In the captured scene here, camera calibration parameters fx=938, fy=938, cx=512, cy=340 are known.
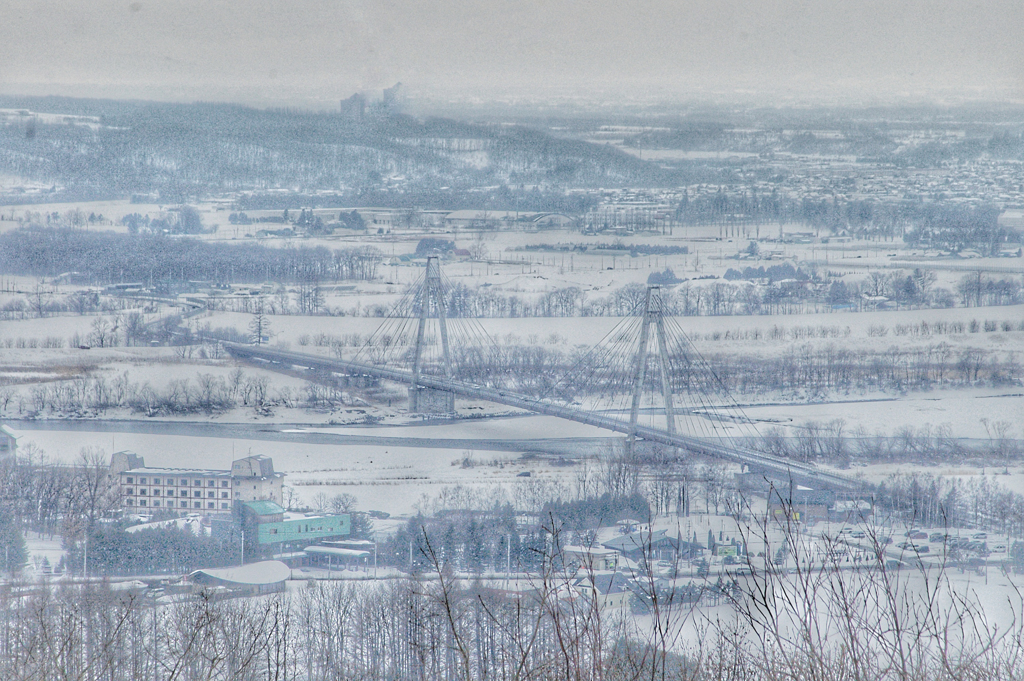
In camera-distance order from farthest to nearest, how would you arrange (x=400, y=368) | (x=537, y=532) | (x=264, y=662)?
(x=400, y=368) < (x=537, y=532) < (x=264, y=662)

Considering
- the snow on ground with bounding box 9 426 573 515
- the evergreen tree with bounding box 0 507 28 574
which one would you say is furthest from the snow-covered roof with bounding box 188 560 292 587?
the evergreen tree with bounding box 0 507 28 574

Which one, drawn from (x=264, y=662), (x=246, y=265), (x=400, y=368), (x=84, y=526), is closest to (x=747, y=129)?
(x=400, y=368)

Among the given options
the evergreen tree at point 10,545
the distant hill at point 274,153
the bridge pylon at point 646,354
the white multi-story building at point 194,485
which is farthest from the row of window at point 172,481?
the bridge pylon at point 646,354

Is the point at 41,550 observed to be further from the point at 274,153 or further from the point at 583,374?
the point at 583,374

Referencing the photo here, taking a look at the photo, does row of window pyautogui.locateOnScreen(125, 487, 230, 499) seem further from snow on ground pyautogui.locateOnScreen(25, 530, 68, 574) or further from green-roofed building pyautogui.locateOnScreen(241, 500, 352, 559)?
snow on ground pyautogui.locateOnScreen(25, 530, 68, 574)

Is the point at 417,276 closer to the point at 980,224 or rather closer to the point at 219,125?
the point at 219,125

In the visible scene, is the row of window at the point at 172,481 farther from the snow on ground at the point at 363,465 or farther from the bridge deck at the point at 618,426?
the bridge deck at the point at 618,426
